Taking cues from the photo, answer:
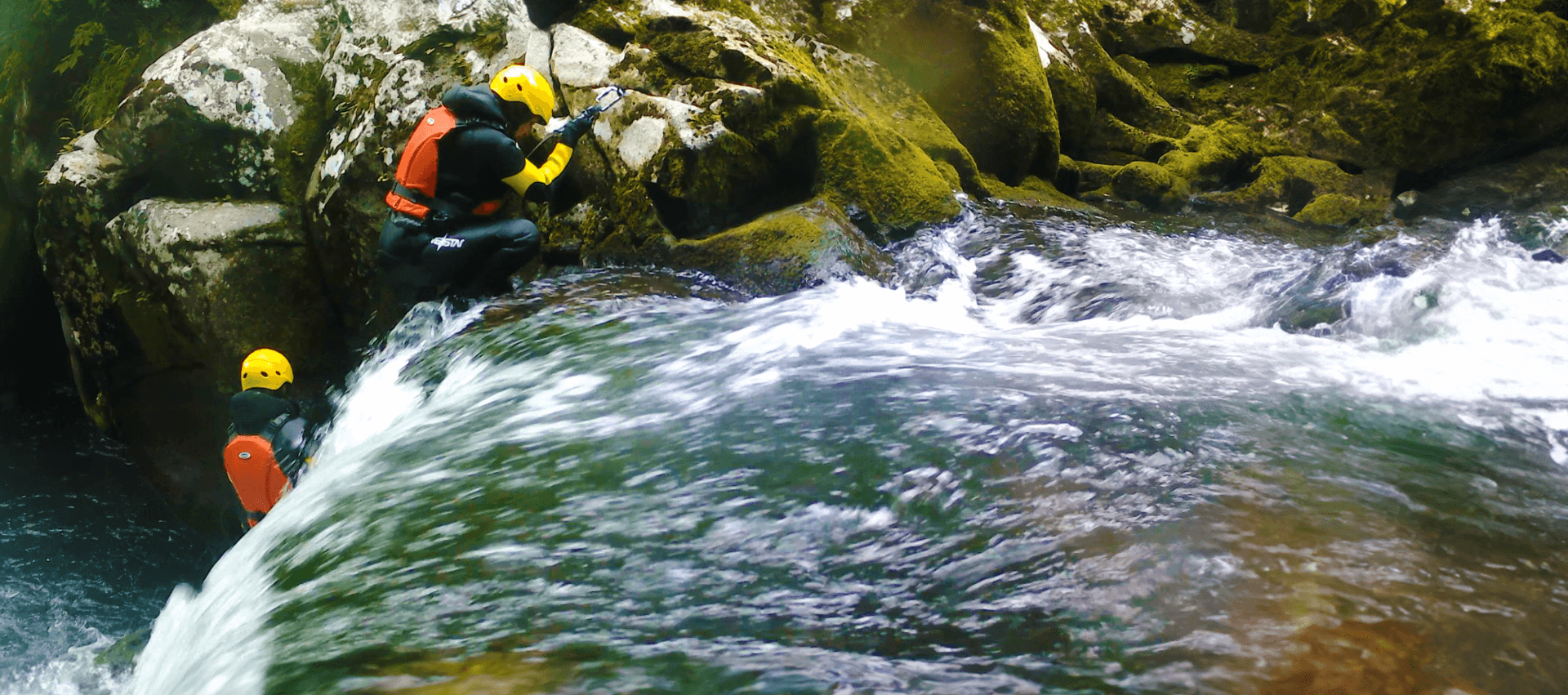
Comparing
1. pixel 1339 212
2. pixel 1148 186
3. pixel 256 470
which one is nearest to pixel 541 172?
pixel 256 470

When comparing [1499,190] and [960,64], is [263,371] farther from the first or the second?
[1499,190]

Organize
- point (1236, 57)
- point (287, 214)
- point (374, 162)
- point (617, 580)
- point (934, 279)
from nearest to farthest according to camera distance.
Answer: point (617, 580) → point (934, 279) → point (374, 162) → point (287, 214) → point (1236, 57)

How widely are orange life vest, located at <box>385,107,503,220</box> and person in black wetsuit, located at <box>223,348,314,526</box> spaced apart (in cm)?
139

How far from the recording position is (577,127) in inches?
237

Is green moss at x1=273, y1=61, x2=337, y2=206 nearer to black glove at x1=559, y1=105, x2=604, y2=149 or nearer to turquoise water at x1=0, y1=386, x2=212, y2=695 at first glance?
black glove at x1=559, y1=105, x2=604, y2=149

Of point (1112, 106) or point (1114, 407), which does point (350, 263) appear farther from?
point (1112, 106)

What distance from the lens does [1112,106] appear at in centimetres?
934

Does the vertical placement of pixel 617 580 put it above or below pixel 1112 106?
below

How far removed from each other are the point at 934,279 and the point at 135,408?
24.4 ft

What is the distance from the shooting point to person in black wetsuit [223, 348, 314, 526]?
5336 mm

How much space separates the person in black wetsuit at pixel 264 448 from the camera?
5.34 m

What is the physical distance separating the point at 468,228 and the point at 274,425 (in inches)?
67.7

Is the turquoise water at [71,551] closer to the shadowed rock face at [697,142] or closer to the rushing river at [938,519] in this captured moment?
the shadowed rock face at [697,142]

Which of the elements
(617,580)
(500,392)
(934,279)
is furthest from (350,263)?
(617,580)
